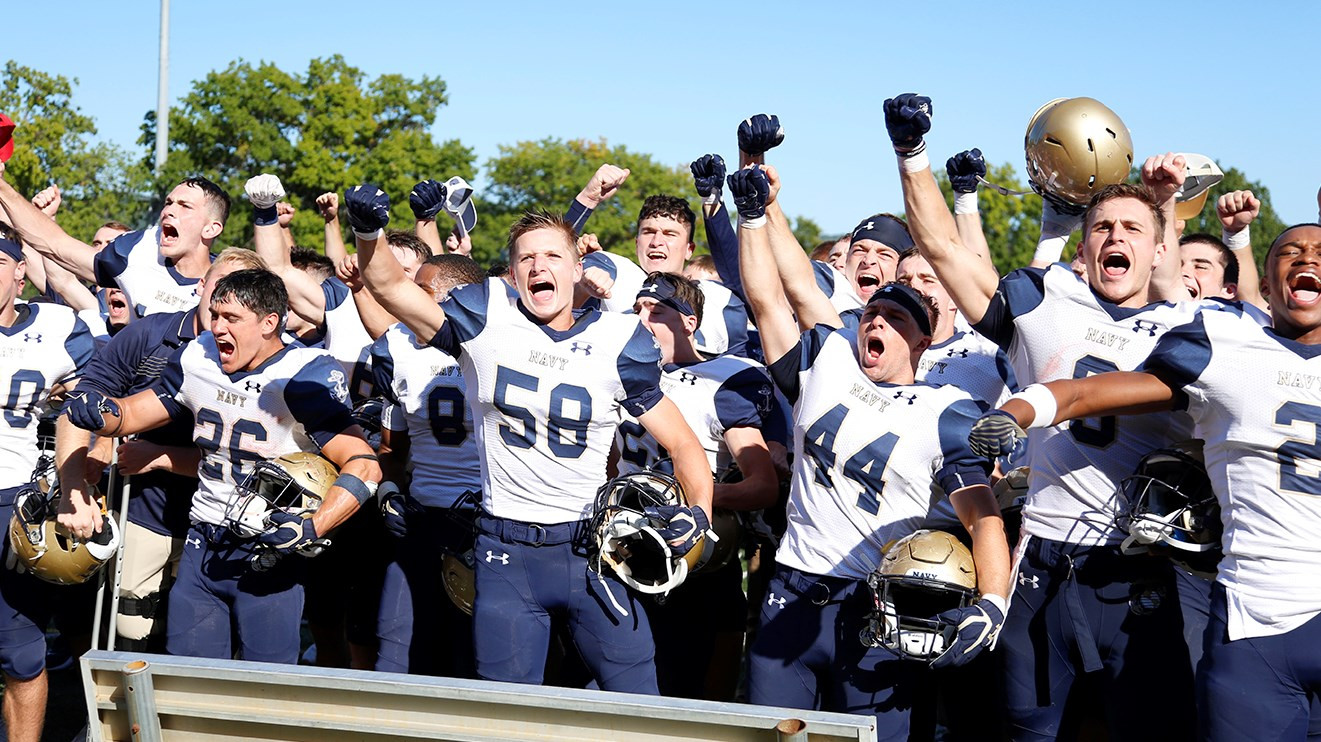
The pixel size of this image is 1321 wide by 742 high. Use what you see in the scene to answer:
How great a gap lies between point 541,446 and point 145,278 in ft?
8.88

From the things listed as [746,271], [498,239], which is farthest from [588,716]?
[498,239]

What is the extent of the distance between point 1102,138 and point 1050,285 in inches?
34.2

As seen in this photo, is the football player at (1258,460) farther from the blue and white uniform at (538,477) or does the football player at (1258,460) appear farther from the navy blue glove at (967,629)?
the blue and white uniform at (538,477)

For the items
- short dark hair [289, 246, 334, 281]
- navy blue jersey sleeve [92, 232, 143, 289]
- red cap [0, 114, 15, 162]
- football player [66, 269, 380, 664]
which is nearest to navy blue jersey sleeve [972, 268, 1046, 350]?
football player [66, 269, 380, 664]

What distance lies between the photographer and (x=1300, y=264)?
3.29 m

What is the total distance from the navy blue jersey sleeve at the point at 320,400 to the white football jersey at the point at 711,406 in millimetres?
1022

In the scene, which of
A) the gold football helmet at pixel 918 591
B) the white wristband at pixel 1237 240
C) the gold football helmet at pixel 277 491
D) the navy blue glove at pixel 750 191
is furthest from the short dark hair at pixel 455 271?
the white wristband at pixel 1237 240

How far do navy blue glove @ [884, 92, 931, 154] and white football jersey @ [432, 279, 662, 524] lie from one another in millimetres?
1065

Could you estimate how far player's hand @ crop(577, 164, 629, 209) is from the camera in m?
5.64

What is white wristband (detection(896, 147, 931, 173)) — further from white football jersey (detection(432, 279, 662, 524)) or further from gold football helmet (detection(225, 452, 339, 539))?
gold football helmet (detection(225, 452, 339, 539))

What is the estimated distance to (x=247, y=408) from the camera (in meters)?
4.55

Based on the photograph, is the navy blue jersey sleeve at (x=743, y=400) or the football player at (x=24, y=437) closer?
the navy blue jersey sleeve at (x=743, y=400)

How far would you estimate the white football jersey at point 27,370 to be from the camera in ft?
16.9

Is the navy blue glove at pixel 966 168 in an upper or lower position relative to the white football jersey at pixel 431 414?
upper
